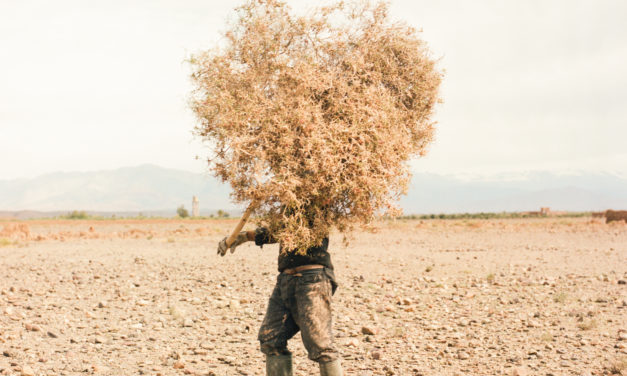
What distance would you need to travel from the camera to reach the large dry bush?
4.28 m

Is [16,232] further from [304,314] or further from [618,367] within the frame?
[618,367]

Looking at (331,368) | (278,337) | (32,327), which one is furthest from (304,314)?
(32,327)

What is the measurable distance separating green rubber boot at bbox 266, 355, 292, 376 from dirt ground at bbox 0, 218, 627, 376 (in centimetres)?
160

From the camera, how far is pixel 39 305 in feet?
32.1

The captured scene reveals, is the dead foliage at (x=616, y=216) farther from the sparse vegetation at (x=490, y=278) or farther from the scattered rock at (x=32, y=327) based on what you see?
the scattered rock at (x=32, y=327)

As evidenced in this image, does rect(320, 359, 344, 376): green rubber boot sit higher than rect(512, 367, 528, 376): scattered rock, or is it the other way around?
rect(320, 359, 344, 376): green rubber boot

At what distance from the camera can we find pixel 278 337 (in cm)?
473

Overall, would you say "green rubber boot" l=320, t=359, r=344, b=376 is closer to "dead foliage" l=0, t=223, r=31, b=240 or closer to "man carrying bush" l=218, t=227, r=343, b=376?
"man carrying bush" l=218, t=227, r=343, b=376

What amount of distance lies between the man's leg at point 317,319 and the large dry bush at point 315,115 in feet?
1.24

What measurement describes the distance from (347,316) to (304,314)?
14.7 feet

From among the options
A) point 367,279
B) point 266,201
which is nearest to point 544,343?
point 266,201

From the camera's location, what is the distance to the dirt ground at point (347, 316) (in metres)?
6.62

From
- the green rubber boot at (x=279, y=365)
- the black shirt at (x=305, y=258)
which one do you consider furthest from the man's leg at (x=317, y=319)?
the green rubber boot at (x=279, y=365)

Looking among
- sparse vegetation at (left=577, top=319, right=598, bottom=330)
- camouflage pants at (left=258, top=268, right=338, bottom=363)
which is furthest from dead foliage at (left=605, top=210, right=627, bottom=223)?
camouflage pants at (left=258, top=268, right=338, bottom=363)
